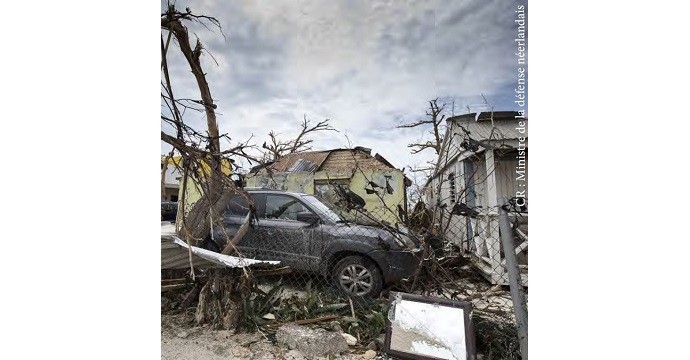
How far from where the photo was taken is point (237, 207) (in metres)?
1.73

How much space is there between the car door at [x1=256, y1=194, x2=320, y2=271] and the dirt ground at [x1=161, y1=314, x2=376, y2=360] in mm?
359

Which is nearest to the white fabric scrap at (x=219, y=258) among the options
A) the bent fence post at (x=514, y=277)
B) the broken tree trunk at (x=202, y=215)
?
the broken tree trunk at (x=202, y=215)

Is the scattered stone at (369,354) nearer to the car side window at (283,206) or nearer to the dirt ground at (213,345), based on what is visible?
the dirt ground at (213,345)

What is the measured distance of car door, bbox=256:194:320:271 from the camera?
5.72ft

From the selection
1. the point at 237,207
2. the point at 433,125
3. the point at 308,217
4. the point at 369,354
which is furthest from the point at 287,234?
the point at 433,125

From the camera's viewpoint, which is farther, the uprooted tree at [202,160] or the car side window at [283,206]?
the car side window at [283,206]

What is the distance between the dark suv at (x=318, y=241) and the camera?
1.67m

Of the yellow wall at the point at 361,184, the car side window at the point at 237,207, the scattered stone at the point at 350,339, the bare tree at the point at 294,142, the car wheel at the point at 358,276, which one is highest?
the bare tree at the point at 294,142

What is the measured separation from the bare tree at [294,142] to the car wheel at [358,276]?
0.58 m

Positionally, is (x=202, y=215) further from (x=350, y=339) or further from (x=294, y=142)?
(x=350, y=339)

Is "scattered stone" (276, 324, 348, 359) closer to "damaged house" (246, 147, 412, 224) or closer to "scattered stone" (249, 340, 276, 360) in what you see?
"scattered stone" (249, 340, 276, 360)

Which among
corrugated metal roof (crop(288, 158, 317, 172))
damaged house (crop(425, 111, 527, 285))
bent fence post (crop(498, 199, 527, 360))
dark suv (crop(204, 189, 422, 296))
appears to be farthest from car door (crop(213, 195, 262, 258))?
bent fence post (crop(498, 199, 527, 360))
